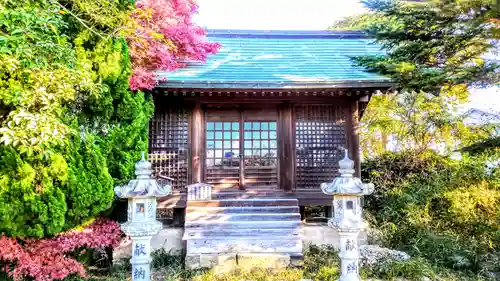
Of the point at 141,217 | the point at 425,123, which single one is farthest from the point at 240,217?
the point at 425,123

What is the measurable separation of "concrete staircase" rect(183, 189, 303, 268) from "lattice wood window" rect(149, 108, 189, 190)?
0.87m

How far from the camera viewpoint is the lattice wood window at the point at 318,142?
6.68 m

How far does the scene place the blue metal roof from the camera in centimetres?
594

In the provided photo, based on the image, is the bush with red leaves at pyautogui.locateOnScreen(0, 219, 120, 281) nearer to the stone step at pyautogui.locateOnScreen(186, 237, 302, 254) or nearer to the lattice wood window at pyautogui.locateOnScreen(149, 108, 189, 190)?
the stone step at pyautogui.locateOnScreen(186, 237, 302, 254)

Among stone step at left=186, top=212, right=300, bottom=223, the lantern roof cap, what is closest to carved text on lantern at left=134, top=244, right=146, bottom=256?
the lantern roof cap

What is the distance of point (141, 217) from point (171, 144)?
2.94 metres

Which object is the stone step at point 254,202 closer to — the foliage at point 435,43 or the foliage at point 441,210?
the foliage at point 441,210

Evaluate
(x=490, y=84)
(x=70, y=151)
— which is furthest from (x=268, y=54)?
(x=70, y=151)

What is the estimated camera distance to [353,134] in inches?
260

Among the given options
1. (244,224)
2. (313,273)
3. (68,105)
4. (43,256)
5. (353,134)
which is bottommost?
(313,273)

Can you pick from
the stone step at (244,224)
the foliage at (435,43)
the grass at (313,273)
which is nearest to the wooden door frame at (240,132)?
the stone step at (244,224)

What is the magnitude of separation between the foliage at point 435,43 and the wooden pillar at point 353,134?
5.06ft

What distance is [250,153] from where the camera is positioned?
689 cm

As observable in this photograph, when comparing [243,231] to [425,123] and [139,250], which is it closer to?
[139,250]
